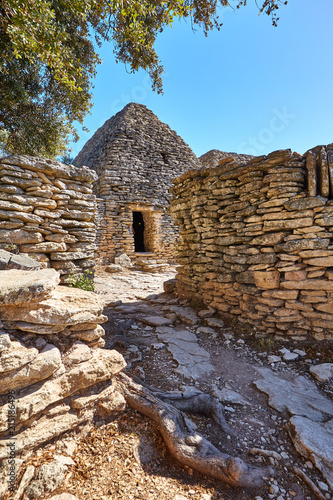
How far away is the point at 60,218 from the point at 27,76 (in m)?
4.61

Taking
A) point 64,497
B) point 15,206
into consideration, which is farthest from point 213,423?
point 15,206

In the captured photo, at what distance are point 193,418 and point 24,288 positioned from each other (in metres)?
2.03

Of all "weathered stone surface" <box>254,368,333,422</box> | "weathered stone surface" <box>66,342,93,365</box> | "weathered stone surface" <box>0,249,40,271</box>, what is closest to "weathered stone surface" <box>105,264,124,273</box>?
"weathered stone surface" <box>0,249,40,271</box>

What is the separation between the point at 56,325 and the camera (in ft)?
6.09

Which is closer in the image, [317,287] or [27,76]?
[317,287]

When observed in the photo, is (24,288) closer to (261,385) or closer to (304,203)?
(261,385)

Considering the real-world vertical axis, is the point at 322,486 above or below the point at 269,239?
below

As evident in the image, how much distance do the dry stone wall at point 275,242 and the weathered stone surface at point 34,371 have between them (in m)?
3.27

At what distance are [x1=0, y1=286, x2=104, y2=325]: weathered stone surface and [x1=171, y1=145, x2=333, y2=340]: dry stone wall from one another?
2840 millimetres

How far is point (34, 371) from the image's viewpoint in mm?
1606

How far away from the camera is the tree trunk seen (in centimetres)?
168

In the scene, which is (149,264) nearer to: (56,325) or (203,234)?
(203,234)

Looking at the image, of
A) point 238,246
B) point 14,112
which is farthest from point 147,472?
point 14,112

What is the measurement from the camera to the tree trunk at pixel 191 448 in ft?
5.51
